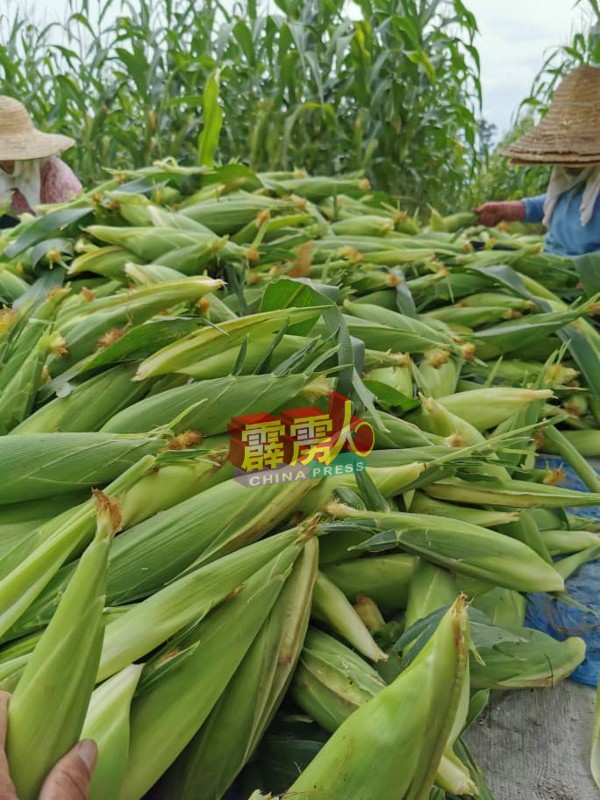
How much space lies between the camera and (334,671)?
813 mm

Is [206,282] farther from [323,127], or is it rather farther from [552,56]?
[552,56]

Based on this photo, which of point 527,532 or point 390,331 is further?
point 390,331

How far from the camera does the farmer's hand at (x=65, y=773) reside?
0.56m

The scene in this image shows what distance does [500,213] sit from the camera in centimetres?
289

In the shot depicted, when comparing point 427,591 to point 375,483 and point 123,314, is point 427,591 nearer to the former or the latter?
point 375,483

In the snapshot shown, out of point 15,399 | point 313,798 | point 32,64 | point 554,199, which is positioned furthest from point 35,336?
point 32,64

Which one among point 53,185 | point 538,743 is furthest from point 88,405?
point 53,185

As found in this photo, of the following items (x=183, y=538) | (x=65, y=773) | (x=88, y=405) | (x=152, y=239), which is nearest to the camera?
(x=65, y=773)

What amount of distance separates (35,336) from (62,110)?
353cm

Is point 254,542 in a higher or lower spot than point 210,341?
lower

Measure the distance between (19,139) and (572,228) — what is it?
89.5 inches

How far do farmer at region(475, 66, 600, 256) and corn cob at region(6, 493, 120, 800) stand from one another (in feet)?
7.15

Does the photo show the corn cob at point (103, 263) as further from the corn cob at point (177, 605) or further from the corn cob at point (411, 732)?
the corn cob at point (411, 732)

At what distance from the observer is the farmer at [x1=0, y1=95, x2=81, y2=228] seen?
2.93 metres
